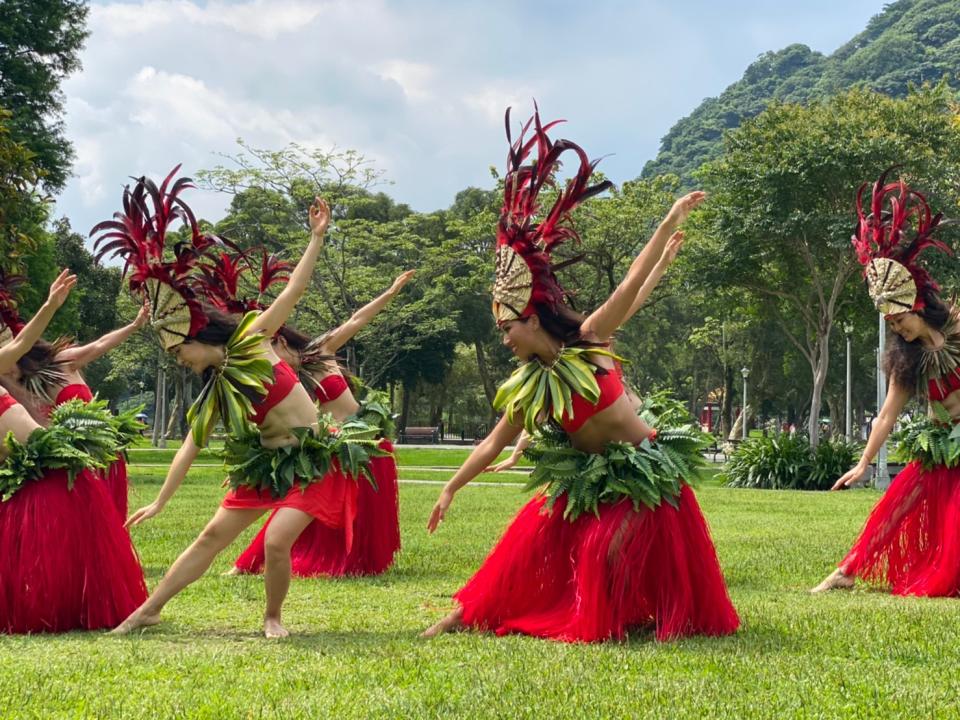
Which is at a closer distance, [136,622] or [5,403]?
[136,622]

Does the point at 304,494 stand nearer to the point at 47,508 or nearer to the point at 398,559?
the point at 47,508

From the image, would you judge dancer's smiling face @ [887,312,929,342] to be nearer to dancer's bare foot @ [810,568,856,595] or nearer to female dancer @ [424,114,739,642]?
dancer's bare foot @ [810,568,856,595]

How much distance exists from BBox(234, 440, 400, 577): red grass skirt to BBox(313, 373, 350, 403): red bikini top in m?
0.47

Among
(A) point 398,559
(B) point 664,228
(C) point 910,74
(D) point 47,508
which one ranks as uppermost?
(C) point 910,74

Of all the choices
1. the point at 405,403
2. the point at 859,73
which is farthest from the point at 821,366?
the point at 859,73

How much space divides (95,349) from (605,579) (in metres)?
3.79

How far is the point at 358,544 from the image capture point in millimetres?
7422

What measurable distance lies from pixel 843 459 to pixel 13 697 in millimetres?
18267

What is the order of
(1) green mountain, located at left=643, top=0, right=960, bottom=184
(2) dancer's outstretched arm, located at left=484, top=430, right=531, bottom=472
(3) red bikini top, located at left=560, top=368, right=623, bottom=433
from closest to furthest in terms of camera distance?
(3) red bikini top, located at left=560, top=368, right=623, bottom=433, (2) dancer's outstretched arm, located at left=484, top=430, right=531, bottom=472, (1) green mountain, located at left=643, top=0, right=960, bottom=184

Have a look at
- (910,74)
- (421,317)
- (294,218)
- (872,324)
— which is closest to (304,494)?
(294,218)

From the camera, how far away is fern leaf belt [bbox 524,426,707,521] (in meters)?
4.80

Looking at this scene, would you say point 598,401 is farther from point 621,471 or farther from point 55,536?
point 55,536

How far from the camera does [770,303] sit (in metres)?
26.3

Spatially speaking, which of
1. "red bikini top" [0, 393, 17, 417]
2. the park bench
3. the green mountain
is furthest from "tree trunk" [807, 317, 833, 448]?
the green mountain
